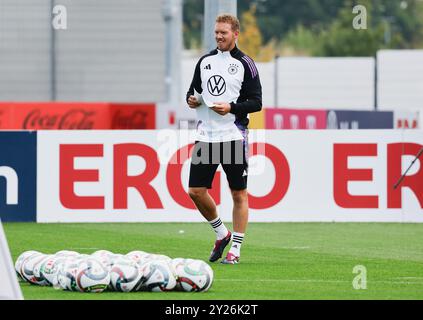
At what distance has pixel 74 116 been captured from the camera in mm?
34906

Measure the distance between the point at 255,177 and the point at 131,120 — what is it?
55.0 ft

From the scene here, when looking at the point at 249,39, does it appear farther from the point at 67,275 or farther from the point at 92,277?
the point at 92,277

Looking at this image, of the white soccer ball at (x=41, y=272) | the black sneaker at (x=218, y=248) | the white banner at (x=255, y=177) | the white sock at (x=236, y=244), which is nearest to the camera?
the white soccer ball at (x=41, y=272)

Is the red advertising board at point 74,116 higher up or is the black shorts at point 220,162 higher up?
the black shorts at point 220,162

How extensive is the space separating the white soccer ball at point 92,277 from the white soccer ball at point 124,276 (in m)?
0.06

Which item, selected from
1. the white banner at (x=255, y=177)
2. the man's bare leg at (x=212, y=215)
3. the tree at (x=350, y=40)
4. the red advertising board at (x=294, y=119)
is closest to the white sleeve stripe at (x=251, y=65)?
the man's bare leg at (x=212, y=215)

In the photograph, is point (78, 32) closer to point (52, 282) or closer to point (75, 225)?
point (75, 225)

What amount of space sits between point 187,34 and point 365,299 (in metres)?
97.3

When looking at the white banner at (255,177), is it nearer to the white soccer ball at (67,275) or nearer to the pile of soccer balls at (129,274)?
the pile of soccer balls at (129,274)

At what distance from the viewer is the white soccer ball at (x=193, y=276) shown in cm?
1129

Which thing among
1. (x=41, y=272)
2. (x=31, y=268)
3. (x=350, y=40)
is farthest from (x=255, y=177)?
(x=350, y=40)

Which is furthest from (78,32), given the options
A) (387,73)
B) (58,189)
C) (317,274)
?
(317,274)

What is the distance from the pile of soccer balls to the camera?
36.6 ft

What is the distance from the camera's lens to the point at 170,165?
19.0m
